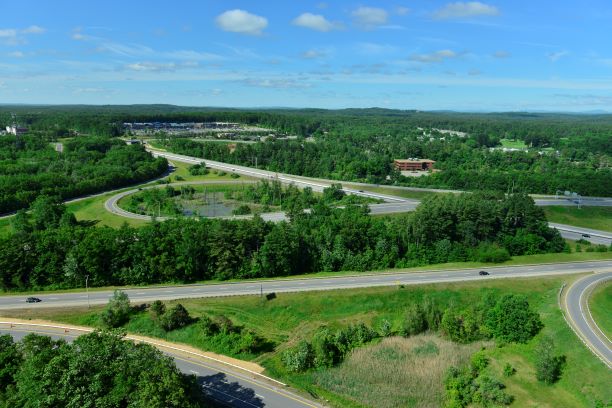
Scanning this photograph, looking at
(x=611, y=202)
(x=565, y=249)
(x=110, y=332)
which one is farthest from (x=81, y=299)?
(x=611, y=202)

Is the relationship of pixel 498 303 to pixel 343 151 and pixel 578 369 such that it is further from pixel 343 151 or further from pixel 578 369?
pixel 343 151

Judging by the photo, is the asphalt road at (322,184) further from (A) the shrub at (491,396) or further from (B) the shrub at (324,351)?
(A) the shrub at (491,396)

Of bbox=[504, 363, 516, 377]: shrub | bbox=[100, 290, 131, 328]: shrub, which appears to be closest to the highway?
bbox=[100, 290, 131, 328]: shrub

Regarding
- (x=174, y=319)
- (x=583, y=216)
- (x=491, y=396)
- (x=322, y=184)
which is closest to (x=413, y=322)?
(x=491, y=396)

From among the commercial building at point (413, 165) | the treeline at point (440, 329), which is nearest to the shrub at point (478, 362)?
the treeline at point (440, 329)

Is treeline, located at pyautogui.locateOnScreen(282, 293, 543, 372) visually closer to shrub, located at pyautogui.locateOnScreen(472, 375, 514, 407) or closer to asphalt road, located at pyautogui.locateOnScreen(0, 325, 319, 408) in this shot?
asphalt road, located at pyautogui.locateOnScreen(0, 325, 319, 408)

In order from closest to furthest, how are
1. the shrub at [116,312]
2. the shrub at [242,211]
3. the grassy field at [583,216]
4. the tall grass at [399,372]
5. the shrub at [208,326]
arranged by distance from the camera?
the tall grass at [399,372], the shrub at [208,326], the shrub at [116,312], the grassy field at [583,216], the shrub at [242,211]

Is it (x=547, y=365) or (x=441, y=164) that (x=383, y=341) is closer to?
(x=547, y=365)
